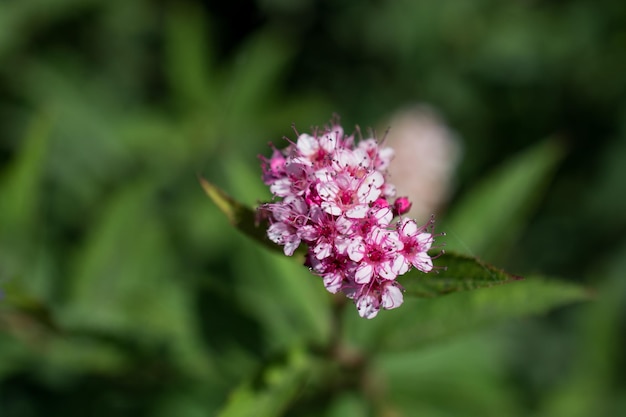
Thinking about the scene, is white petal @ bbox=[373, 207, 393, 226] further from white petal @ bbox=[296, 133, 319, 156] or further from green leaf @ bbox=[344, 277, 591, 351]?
green leaf @ bbox=[344, 277, 591, 351]

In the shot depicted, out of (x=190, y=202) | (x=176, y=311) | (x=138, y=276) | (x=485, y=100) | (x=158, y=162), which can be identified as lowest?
(x=176, y=311)

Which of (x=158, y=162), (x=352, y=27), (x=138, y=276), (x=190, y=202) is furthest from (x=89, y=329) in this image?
(x=352, y=27)

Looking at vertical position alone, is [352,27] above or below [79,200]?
above

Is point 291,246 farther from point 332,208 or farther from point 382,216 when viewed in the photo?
point 382,216

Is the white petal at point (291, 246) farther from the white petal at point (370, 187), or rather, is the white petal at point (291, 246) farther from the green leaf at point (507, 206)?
the green leaf at point (507, 206)

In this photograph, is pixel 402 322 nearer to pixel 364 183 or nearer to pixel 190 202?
pixel 364 183
